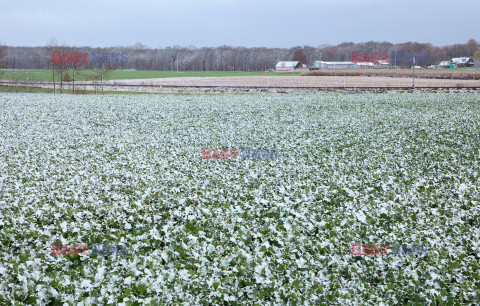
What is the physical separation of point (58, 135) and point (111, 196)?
12.2m

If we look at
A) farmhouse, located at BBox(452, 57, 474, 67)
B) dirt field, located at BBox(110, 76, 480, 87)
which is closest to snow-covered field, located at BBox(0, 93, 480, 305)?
dirt field, located at BBox(110, 76, 480, 87)

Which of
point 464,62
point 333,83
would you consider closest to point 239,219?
point 333,83

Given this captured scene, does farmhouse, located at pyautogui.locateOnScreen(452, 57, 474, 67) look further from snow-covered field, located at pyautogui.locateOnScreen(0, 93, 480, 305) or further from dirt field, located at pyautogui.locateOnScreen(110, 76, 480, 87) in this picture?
snow-covered field, located at pyautogui.locateOnScreen(0, 93, 480, 305)

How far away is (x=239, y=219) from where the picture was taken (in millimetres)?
8820

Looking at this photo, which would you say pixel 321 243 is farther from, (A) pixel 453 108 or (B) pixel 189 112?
(A) pixel 453 108

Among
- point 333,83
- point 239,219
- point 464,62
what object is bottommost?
point 239,219

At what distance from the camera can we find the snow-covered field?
6059 millimetres

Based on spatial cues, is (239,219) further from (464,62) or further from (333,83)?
(464,62)

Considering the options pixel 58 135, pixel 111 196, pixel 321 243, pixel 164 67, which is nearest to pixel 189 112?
pixel 58 135

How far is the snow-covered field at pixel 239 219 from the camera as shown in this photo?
19.9 ft

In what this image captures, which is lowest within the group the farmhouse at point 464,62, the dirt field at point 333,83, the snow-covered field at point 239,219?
the snow-covered field at point 239,219

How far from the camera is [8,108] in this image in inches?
1298

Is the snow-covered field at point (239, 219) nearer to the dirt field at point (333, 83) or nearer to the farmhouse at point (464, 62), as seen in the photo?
the dirt field at point (333, 83)

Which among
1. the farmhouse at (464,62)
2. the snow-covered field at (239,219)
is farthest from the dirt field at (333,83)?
the farmhouse at (464,62)
